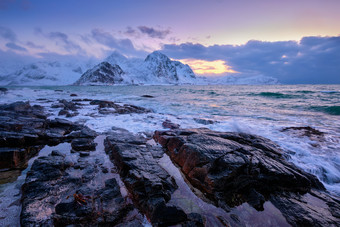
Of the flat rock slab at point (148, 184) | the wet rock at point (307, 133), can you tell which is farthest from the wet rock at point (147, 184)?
the wet rock at point (307, 133)

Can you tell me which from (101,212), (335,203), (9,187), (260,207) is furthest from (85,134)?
(335,203)

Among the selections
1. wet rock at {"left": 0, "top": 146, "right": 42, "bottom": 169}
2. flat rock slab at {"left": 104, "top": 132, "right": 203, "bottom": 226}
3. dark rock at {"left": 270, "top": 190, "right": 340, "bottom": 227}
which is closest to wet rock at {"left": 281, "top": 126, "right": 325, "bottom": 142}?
dark rock at {"left": 270, "top": 190, "right": 340, "bottom": 227}

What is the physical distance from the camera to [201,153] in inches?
168

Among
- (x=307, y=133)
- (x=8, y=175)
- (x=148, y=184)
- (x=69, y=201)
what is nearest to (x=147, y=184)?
(x=148, y=184)

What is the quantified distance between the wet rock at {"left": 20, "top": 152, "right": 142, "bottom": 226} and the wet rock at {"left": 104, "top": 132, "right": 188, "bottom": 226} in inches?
10.6

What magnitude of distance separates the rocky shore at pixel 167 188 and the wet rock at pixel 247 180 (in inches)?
0.8

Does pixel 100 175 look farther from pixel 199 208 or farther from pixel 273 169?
pixel 273 169

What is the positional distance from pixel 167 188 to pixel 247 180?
1989mm

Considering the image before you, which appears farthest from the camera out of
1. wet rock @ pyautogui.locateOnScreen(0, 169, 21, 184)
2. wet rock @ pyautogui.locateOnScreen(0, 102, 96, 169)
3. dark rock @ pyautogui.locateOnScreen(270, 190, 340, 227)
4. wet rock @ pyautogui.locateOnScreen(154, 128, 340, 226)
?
wet rock @ pyautogui.locateOnScreen(0, 102, 96, 169)

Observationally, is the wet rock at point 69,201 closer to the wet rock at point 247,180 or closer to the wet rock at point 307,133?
the wet rock at point 247,180

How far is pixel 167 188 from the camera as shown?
356cm

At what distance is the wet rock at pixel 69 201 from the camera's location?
2.60m

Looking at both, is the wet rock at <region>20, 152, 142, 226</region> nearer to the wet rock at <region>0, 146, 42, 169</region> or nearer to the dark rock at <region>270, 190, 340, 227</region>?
the wet rock at <region>0, 146, 42, 169</region>

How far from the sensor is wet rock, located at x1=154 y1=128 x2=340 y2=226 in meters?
3.37
